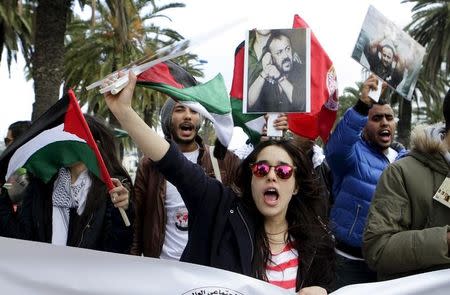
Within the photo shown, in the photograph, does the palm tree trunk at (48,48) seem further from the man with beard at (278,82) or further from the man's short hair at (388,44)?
the man's short hair at (388,44)

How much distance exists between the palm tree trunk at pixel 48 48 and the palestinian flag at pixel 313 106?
22.5 ft

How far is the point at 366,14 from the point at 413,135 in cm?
99

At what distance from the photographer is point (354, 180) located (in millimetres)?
3807

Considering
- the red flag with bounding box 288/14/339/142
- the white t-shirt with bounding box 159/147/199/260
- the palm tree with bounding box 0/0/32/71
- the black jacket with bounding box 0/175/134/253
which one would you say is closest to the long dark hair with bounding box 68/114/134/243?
the black jacket with bounding box 0/175/134/253

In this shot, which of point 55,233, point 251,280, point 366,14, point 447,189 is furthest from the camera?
point 366,14

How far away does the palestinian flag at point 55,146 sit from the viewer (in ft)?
9.36

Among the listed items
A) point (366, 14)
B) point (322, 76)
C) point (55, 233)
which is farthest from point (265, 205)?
point (322, 76)

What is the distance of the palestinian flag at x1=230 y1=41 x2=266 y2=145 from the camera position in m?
4.12

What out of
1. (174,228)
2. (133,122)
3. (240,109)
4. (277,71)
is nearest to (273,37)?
(277,71)

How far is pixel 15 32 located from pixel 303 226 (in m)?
16.4

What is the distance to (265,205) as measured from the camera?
8.06 ft

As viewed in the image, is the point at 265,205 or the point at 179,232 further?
the point at 179,232

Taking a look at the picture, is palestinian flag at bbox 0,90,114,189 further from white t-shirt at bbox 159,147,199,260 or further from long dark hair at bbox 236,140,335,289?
long dark hair at bbox 236,140,335,289

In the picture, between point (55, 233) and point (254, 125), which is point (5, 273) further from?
point (254, 125)
